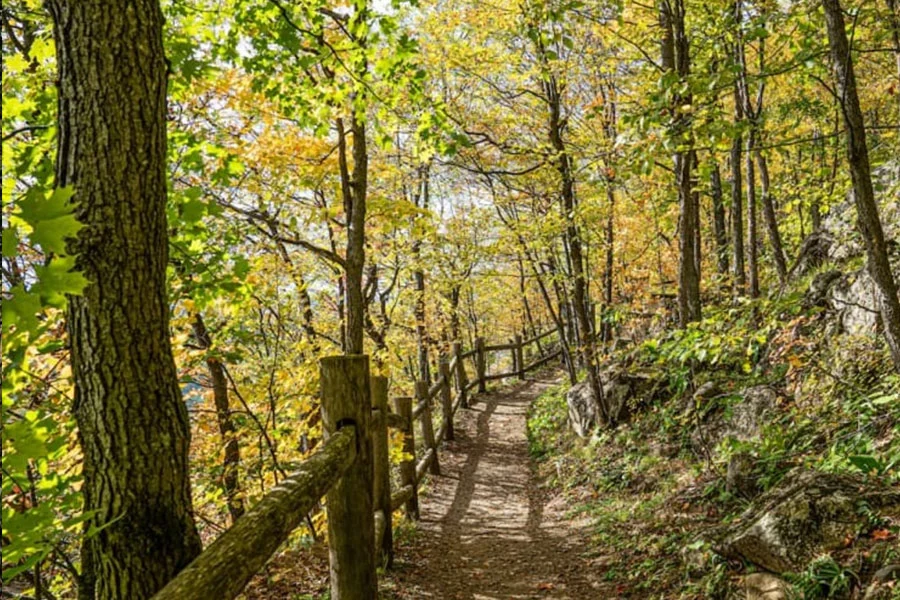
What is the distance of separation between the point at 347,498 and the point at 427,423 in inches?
249

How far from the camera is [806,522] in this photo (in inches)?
131

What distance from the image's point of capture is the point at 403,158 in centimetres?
1352

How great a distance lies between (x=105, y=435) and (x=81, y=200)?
25.8 inches

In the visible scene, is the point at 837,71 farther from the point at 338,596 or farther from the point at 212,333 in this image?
the point at 212,333

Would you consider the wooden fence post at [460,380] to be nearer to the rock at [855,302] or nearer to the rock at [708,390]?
the rock at [708,390]

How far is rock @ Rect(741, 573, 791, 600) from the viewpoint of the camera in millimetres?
3143

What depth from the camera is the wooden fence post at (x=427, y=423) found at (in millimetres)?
8961

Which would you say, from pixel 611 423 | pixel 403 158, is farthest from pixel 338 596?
pixel 403 158

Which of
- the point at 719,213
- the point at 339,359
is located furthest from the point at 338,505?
the point at 719,213

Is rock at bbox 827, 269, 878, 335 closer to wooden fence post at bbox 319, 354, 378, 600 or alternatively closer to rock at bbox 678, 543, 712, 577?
rock at bbox 678, 543, 712, 577

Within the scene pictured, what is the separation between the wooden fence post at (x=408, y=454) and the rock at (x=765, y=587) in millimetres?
3973

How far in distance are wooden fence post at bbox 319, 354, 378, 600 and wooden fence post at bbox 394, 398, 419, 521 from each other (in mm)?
3187

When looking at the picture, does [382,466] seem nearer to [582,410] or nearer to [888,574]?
[888,574]

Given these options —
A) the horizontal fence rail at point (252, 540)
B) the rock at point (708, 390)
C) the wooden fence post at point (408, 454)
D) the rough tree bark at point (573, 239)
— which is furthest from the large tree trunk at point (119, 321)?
the rough tree bark at point (573, 239)
